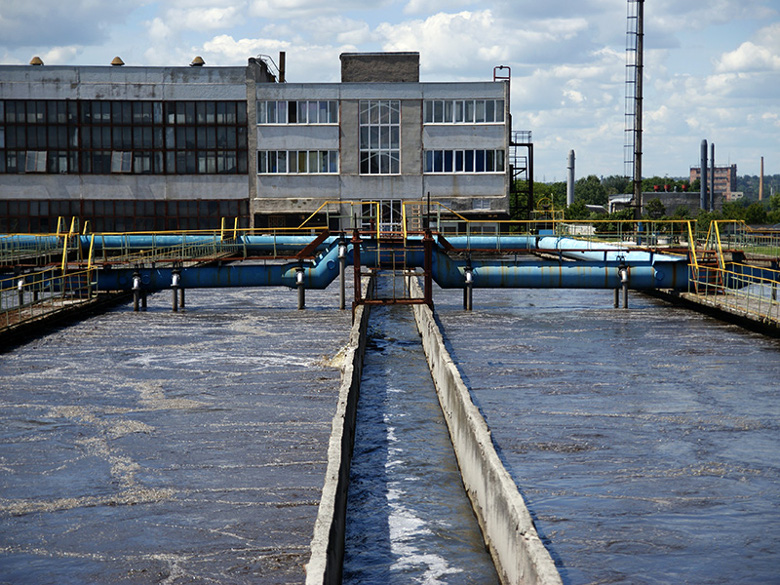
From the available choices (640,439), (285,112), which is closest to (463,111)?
(285,112)

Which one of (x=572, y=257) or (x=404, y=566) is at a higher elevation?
(x=572, y=257)

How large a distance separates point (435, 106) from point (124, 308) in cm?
3451

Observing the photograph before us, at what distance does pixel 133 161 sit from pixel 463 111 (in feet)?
78.4

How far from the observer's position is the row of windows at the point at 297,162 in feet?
224

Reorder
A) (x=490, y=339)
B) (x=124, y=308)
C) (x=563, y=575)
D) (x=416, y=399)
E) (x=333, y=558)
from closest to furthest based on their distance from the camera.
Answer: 1. (x=333, y=558)
2. (x=563, y=575)
3. (x=416, y=399)
4. (x=490, y=339)
5. (x=124, y=308)

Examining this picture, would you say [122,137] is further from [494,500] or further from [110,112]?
[494,500]

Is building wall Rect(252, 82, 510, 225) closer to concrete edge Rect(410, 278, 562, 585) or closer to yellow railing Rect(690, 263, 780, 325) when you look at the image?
yellow railing Rect(690, 263, 780, 325)

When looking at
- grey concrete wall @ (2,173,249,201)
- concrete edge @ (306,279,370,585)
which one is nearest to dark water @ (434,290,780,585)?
concrete edge @ (306,279,370,585)

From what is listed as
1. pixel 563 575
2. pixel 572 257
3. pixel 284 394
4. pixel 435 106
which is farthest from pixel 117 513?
pixel 435 106

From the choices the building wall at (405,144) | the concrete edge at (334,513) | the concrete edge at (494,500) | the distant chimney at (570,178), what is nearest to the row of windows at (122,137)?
the building wall at (405,144)

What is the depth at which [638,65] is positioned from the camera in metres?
72.3

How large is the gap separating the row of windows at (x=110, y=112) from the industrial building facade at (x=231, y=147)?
0.09m

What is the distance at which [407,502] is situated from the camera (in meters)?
15.2

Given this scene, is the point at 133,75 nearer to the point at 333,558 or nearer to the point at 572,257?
the point at 572,257
